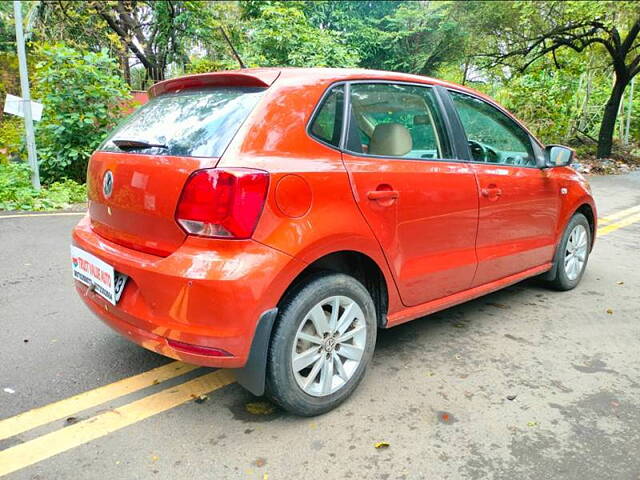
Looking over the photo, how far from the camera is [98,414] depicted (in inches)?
92.9

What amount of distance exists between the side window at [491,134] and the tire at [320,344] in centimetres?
141

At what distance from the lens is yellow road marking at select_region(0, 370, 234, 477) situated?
6.74 feet

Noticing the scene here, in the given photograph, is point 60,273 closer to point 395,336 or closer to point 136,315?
point 136,315

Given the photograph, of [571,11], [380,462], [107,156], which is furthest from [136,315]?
[571,11]

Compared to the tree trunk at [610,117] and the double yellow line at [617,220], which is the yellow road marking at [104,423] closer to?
the double yellow line at [617,220]

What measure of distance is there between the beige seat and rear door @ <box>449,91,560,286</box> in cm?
52

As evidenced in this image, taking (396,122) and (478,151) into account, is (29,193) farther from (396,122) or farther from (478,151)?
(478,151)

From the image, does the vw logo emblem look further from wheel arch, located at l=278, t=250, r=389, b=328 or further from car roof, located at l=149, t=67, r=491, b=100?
wheel arch, located at l=278, t=250, r=389, b=328

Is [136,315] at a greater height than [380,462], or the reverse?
[136,315]

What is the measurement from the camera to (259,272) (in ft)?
6.72

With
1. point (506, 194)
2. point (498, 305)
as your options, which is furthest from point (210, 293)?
point (498, 305)

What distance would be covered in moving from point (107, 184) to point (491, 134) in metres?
2.47

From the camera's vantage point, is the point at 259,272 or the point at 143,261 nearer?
the point at 259,272

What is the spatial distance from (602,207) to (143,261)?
852 centimetres
